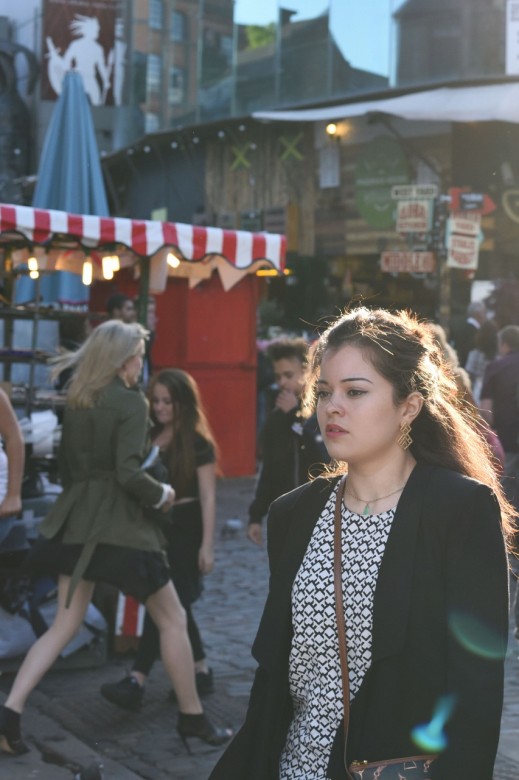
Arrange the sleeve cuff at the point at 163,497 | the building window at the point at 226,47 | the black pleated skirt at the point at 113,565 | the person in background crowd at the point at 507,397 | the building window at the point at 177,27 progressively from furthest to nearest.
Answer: the building window at the point at 177,27 → the building window at the point at 226,47 → the person in background crowd at the point at 507,397 → the sleeve cuff at the point at 163,497 → the black pleated skirt at the point at 113,565

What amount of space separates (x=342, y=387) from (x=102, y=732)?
146 inches

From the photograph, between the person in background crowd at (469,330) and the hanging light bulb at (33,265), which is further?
the person in background crowd at (469,330)

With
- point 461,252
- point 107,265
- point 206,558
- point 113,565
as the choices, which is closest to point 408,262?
point 461,252

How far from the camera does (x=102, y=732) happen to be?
20.6ft

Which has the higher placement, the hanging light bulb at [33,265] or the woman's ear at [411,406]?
the hanging light bulb at [33,265]

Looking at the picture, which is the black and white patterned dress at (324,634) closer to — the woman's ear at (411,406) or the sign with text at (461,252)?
the woman's ear at (411,406)

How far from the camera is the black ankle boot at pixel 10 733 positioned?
18.7ft

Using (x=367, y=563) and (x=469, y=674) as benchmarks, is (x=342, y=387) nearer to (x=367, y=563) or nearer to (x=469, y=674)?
(x=367, y=563)

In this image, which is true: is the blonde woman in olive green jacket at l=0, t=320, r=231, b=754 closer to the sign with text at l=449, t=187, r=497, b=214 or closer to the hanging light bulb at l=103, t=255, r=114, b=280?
the hanging light bulb at l=103, t=255, r=114, b=280

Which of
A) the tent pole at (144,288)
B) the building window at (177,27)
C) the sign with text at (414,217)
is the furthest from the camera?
the building window at (177,27)

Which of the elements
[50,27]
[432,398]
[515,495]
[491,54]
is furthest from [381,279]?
[432,398]

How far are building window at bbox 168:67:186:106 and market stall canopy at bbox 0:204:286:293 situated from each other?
1474 centimetres

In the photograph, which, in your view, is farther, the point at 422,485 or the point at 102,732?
the point at 102,732

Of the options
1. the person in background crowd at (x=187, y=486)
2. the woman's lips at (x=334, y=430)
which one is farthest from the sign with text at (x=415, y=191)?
the woman's lips at (x=334, y=430)
